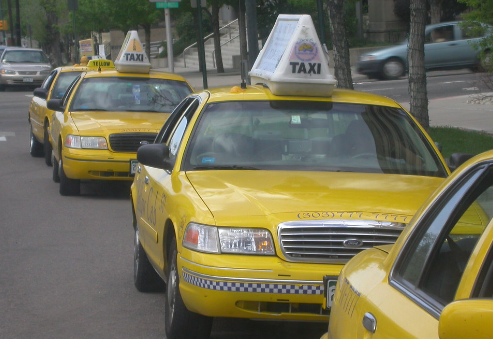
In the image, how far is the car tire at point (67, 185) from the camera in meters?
11.5

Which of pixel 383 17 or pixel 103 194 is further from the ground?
pixel 383 17

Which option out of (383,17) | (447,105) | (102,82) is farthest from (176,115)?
(383,17)

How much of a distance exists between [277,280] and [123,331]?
1.62 meters

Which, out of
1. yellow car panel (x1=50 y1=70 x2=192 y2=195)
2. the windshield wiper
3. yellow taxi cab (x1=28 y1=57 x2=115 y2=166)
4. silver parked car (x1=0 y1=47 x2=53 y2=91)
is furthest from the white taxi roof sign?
silver parked car (x1=0 y1=47 x2=53 y2=91)

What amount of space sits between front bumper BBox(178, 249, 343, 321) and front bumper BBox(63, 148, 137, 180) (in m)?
6.43

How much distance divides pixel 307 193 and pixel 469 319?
10.3 ft

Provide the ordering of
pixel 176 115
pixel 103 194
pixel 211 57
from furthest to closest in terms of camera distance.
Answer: pixel 211 57
pixel 103 194
pixel 176 115

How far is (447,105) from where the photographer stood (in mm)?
22125

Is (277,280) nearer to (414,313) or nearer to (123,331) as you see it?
(123,331)

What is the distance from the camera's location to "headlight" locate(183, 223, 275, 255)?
470cm

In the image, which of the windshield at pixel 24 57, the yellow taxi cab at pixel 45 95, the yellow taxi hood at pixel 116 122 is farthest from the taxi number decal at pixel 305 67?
the windshield at pixel 24 57

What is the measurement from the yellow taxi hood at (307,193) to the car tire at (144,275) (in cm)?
121

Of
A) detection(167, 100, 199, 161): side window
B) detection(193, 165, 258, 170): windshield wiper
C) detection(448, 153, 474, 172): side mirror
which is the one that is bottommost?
detection(193, 165, 258, 170): windshield wiper

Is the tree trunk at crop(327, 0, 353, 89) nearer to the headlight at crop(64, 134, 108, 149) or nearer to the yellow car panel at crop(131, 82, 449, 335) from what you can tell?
the headlight at crop(64, 134, 108, 149)
